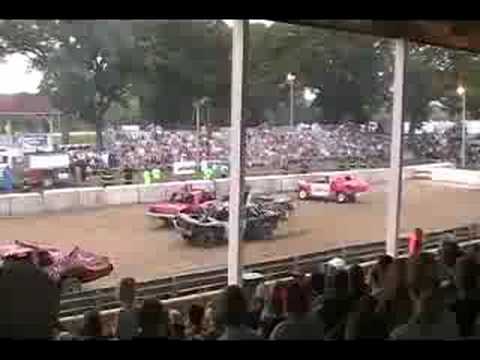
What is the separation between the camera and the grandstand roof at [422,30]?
4.56 m

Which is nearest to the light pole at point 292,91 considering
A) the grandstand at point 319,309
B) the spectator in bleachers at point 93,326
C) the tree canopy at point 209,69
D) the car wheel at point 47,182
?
the tree canopy at point 209,69

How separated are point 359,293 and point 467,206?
10.2 m

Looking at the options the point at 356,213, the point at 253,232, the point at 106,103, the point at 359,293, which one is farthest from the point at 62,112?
the point at 359,293

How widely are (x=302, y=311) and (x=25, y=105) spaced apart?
6036mm

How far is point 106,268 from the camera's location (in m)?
6.34

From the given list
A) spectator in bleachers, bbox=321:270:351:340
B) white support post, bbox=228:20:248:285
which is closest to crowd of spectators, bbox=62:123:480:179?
white support post, bbox=228:20:248:285

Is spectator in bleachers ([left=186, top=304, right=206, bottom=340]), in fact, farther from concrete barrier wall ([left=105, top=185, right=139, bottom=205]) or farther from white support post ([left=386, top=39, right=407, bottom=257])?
concrete barrier wall ([left=105, top=185, right=139, bottom=205])

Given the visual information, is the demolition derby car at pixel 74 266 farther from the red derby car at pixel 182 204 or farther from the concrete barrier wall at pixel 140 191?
the red derby car at pixel 182 204

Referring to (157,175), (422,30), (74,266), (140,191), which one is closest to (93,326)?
(422,30)

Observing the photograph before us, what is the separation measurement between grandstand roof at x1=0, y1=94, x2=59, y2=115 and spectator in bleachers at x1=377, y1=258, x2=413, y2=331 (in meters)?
5.30

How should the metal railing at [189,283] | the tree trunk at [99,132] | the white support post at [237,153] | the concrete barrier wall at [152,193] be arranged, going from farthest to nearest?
1. the concrete barrier wall at [152,193]
2. the tree trunk at [99,132]
3. the metal railing at [189,283]
4. the white support post at [237,153]

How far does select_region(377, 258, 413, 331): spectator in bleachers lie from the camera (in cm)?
211

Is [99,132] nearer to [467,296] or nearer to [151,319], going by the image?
[467,296]
